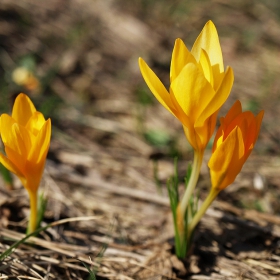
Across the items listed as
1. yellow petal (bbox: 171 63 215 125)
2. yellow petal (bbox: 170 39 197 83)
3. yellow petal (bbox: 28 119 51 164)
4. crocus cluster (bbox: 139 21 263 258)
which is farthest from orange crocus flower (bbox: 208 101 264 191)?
yellow petal (bbox: 28 119 51 164)

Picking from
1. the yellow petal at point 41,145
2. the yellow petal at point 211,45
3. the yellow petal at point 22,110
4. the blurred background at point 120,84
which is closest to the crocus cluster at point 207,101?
the yellow petal at point 211,45

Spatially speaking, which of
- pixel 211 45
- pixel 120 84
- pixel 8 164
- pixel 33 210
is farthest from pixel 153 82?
pixel 120 84

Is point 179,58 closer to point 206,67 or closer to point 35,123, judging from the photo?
point 206,67

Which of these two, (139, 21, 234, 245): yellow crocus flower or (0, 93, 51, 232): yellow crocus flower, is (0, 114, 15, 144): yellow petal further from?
(139, 21, 234, 245): yellow crocus flower

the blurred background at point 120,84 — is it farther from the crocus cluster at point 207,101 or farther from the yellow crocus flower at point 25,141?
the crocus cluster at point 207,101

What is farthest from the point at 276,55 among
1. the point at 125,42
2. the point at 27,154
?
the point at 27,154

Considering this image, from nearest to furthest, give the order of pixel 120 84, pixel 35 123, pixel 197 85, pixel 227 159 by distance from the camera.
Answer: pixel 197 85 → pixel 227 159 → pixel 35 123 → pixel 120 84
